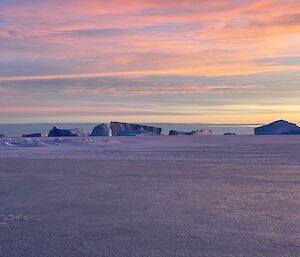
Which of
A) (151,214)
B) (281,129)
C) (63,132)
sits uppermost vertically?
(281,129)

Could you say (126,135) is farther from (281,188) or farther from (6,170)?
(281,188)

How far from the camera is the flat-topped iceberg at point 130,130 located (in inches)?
1793

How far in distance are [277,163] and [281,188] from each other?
4.54 m

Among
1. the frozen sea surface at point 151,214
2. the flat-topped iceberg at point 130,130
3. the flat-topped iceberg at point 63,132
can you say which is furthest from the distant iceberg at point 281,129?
the frozen sea surface at point 151,214

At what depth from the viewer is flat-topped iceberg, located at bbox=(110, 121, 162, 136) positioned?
149 feet

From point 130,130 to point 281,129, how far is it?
1412cm

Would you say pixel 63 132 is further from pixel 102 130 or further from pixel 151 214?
pixel 151 214

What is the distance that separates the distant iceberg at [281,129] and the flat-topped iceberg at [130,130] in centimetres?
1077

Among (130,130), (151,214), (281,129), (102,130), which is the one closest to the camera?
(151,214)

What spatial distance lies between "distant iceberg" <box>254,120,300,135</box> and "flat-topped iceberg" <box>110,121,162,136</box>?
10.8 m

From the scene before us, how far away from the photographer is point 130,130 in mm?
46875

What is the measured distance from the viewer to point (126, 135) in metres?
45.1

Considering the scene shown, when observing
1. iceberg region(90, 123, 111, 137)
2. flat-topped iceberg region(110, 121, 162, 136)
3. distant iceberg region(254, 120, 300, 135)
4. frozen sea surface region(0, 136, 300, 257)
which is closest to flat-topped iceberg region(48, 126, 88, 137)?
iceberg region(90, 123, 111, 137)

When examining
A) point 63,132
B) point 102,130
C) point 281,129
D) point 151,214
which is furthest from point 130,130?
point 151,214
